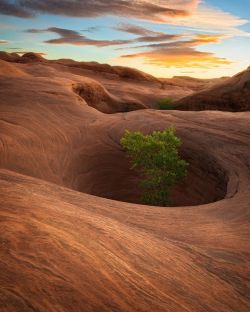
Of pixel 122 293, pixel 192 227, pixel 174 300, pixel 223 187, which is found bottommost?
pixel 223 187

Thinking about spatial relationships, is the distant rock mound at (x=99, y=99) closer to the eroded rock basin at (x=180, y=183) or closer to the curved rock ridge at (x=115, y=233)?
the eroded rock basin at (x=180, y=183)

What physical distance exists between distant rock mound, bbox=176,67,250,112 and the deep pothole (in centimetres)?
1721

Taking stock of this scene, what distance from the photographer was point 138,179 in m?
21.1

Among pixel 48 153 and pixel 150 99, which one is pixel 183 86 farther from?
pixel 48 153

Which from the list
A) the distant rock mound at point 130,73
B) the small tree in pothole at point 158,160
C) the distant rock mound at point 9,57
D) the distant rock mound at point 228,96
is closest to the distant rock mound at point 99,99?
the distant rock mound at point 228,96

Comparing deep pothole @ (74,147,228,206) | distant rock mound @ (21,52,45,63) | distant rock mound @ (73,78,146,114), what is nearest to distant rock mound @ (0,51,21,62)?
distant rock mound @ (21,52,45,63)

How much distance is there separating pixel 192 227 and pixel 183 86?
7097 centimetres

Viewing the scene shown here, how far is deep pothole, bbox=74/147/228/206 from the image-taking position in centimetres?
1789

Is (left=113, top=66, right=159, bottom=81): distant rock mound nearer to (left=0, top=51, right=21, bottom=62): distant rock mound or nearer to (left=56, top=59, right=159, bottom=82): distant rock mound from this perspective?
(left=56, top=59, right=159, bottom=82): distant rock mound

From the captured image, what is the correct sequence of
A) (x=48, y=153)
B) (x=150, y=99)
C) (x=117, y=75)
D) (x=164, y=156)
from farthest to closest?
(x=117, y=75) < (x=150, y=99) < (x=48, y=153) < (x=164, y=156)

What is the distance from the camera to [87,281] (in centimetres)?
466

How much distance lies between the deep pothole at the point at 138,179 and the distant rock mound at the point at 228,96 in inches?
678

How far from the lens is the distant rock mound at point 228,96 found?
34031 mm

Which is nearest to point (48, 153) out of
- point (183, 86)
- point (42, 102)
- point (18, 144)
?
point (18, 144)
